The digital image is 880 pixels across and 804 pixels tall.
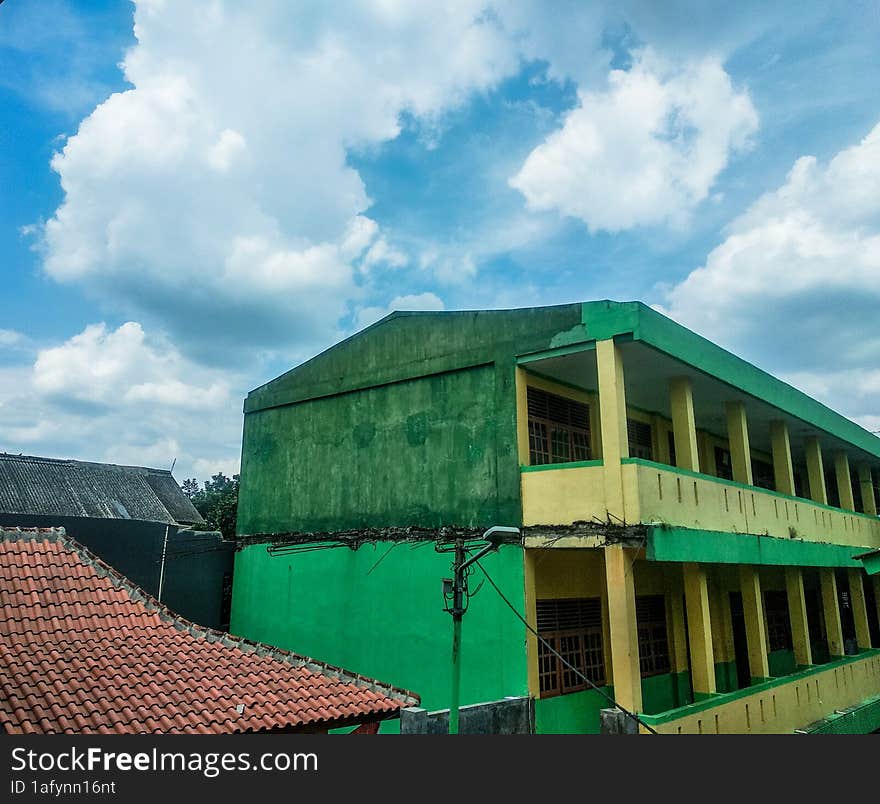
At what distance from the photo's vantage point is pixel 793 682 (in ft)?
43.8

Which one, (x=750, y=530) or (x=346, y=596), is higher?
(x=750, y=530)

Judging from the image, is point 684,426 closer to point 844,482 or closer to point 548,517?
point 548,517

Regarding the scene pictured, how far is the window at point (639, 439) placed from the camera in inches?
602

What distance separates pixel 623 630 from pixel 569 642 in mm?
2562

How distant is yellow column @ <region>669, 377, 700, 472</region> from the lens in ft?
38.2

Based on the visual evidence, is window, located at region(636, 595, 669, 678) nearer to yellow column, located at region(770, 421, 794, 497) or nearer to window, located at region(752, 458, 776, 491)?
yellow column, located at region(770, 421, 794, 497)

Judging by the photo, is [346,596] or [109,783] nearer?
[109,783]

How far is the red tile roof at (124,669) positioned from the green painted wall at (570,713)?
3018 mm

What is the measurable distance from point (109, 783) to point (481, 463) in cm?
771

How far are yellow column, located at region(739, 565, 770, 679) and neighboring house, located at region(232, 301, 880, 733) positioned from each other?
44 millimetres

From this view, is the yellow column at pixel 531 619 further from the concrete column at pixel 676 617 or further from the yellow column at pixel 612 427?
the concrete column at pixel 676 617

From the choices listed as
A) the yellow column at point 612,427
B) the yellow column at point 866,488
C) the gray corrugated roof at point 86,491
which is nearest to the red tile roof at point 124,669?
the yellow column at point 612,427

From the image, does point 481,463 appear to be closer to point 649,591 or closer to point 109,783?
point 649,591

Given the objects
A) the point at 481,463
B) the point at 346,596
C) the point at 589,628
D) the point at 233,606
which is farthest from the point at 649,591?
the point at 233,606
